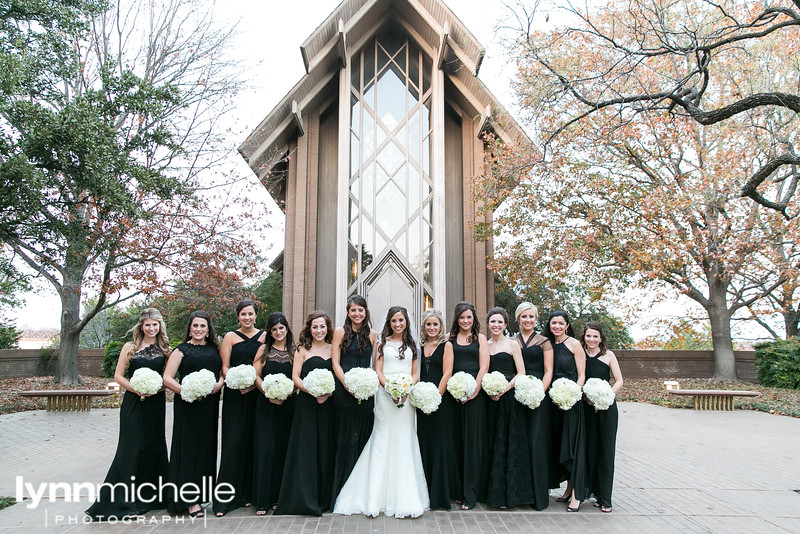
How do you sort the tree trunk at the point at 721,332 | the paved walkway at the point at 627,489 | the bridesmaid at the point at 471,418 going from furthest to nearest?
the tree trunk at the point at 721,332 → the bridesmaid at the point at 471,418 → the paved walkway at the point at 627,489

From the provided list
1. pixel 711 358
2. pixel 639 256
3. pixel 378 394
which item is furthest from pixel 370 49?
pixel 711 358

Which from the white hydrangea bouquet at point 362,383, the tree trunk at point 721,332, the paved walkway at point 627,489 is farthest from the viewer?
the tree trunk at point 721,332

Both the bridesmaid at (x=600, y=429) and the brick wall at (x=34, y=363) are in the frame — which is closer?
the bridesmaid at (x=600, y=429)

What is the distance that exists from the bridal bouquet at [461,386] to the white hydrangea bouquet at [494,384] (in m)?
0.11

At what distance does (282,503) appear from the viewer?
5.32m

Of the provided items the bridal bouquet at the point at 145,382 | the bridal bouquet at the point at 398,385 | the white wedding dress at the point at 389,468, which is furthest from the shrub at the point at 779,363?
the bridal bouquet at the point at 145,382

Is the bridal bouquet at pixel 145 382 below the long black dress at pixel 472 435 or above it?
above

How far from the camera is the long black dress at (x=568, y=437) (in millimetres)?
5625

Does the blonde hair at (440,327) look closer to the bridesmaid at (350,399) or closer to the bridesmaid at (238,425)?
the bridesmaid at (350,399)

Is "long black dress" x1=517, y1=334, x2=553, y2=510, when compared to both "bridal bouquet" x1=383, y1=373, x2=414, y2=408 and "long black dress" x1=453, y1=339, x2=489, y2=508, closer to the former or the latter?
"long black dress" x1=453, y1=339, x2=489, y2=508

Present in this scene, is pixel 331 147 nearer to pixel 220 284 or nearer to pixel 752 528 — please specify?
pixel 220 284

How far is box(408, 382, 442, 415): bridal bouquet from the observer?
17.7ft

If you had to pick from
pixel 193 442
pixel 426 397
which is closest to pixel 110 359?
pixel 193 442

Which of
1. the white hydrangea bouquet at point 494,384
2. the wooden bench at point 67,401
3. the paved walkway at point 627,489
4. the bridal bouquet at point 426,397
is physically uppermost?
the white hydrangea bouquet at point 494,384
